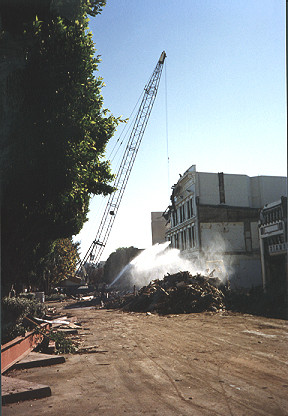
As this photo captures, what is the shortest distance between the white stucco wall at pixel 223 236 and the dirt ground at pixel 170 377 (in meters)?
29.5

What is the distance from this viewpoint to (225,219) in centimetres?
4566

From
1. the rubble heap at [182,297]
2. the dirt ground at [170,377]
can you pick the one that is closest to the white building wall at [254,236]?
the rubble heap at [182,297]

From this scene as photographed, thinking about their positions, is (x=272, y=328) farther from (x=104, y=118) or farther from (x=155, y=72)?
(x=155, y=72)

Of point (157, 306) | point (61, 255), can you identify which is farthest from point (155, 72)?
point (157, 306)

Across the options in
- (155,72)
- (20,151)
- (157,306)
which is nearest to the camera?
(20,151)

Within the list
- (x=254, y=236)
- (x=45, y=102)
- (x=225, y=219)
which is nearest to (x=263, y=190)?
(x=254, y=236)

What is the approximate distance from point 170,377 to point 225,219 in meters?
38.6

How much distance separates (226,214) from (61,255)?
2029 centimetres

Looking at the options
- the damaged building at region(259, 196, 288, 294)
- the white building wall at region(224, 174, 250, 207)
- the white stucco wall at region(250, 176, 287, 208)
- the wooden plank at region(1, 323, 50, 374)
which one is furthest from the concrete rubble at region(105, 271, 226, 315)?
the white stucco wall at region(250, 176, 287, 208)

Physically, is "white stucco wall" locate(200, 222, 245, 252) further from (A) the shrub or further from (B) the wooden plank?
(A) the shrub

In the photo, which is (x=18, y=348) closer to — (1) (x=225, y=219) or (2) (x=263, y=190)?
(1) (x=225, y=219)

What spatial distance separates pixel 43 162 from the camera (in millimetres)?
10422

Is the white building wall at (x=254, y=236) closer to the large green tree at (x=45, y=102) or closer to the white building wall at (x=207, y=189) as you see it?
the white building wall at (x=207, y=189)

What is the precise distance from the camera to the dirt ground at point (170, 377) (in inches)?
244
